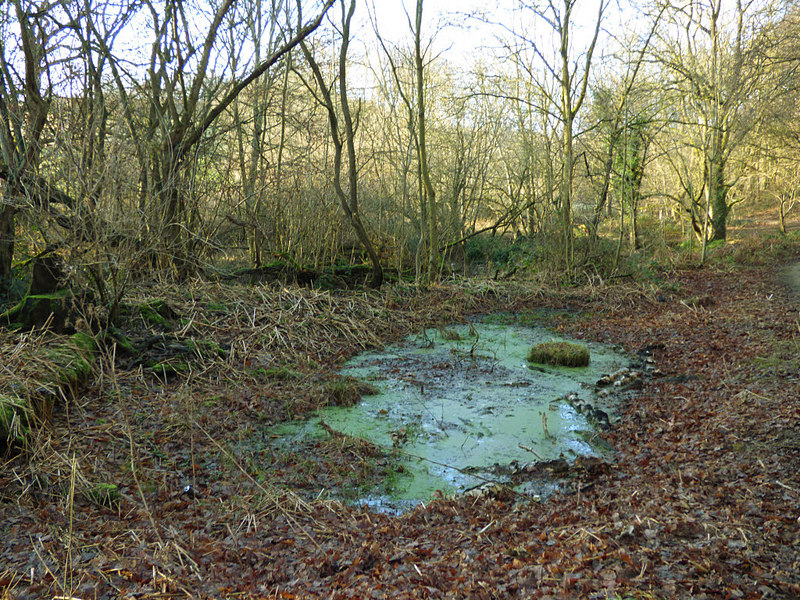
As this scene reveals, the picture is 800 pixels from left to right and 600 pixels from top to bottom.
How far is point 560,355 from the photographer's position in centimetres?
769

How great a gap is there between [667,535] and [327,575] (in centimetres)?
179

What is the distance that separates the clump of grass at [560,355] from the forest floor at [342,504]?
106cm

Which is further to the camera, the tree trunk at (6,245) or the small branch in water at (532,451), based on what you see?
the tree trunk at (6,245)

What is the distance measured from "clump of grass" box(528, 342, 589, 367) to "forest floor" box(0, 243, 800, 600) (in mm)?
1059

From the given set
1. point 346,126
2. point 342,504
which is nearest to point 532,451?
point 342,504

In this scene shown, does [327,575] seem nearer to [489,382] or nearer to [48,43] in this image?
[489,382]

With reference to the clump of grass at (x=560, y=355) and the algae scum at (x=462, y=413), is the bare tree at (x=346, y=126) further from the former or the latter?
the clump of grass at (x=560, y=355)

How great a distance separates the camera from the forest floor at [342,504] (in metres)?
2.76

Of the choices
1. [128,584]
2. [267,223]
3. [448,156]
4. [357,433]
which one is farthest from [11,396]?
[448,156]

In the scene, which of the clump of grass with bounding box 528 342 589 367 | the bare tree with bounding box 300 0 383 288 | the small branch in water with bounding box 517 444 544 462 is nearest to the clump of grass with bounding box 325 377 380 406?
the small branch in water with bounding box 517 444 544 462

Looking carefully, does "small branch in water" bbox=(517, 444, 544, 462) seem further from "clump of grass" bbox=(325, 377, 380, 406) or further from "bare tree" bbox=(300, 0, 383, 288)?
"bare tree" bbox=(300, 0, 383, 288)

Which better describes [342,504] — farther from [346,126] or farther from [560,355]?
[346,126]

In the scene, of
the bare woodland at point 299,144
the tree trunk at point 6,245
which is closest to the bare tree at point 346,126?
the bare woodland at point 299,144

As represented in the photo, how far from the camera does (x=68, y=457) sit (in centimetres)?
404
